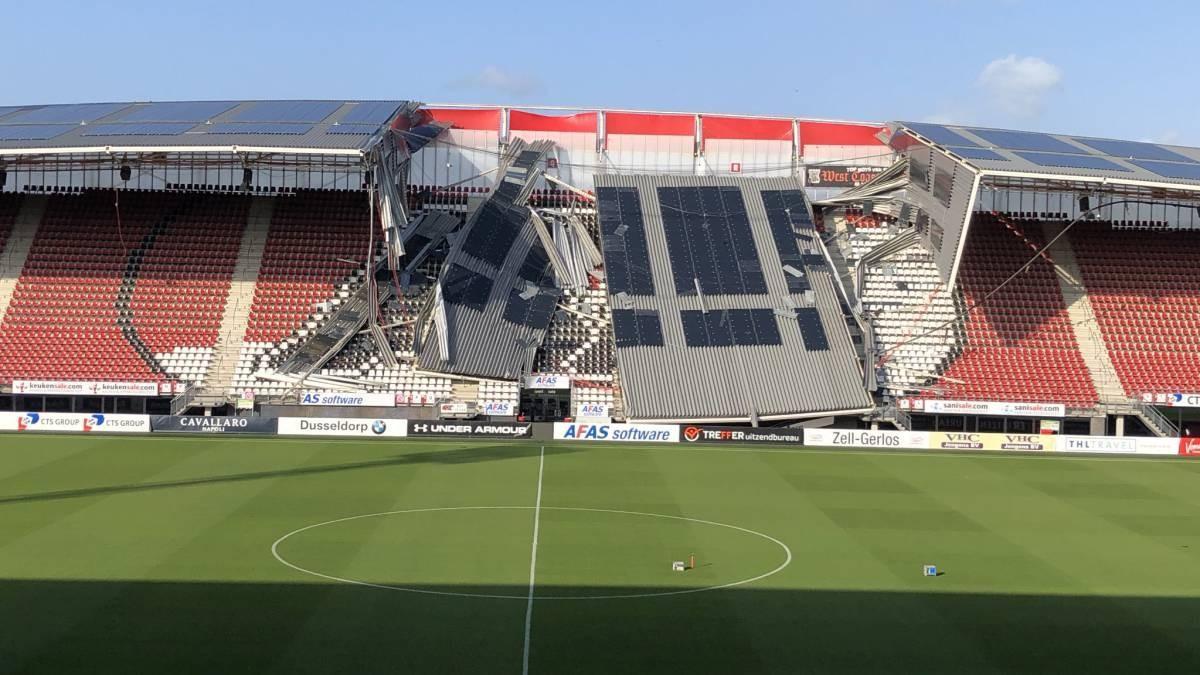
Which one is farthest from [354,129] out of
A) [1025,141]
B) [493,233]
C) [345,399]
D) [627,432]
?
[1025,141]

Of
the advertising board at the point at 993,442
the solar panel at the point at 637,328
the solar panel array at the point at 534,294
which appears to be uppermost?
the solar panel array at the point at 534,294

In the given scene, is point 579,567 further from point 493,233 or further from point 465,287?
point 493,233

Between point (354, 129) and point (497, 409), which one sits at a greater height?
point (354, 129)

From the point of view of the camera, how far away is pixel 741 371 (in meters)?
50.0

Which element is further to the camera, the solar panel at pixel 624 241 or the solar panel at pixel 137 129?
the solar panel at pixel 624 241

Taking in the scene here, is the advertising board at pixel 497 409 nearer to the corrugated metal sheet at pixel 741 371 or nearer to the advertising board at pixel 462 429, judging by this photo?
the advertising board at pixel 462 429

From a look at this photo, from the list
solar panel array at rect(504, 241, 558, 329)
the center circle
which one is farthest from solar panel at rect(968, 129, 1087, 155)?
the center circle

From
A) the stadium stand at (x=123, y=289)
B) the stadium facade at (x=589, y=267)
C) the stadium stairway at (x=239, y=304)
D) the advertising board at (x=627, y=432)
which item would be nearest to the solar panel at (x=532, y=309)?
the stadium facade at (x=589, y=267)

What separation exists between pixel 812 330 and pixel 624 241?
980cm

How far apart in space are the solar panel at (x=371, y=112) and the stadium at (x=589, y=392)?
35cm

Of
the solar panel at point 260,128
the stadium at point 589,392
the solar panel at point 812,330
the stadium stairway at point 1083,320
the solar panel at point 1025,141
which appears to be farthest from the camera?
the solar panel at point 1025,141

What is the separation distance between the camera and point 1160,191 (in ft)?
171

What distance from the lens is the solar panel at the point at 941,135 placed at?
5408 centimetres

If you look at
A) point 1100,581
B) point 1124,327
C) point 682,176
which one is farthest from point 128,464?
point 1124,327
